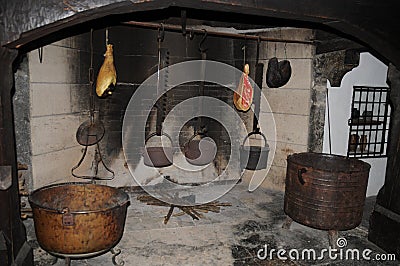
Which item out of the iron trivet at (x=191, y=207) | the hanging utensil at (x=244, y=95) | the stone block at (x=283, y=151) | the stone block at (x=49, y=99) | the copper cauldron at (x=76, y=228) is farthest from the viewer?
the stone block at (x=283, y=151)

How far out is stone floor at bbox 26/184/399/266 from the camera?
3008 mm

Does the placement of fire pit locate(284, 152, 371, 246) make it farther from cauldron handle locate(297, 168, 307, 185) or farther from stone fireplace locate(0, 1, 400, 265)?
stone fireplace locate(0, 1, 400, 265)

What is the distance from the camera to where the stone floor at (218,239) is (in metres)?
3.01

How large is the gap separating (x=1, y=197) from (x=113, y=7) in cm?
139

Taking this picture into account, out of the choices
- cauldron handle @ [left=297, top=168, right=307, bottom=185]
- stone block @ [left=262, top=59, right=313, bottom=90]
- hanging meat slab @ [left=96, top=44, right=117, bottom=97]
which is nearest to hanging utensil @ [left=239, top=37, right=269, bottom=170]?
stone block @ [left=262, top=59, right=313, bottom=90]

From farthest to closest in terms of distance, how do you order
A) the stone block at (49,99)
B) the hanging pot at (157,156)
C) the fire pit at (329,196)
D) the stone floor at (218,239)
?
the hanging pot at (157,156)
the stone block at (49,99)
the fire pit at (329,196)
the stone floor at (218,239)

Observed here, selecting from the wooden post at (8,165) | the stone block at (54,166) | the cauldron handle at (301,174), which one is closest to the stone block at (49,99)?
the stone block at (54,166)

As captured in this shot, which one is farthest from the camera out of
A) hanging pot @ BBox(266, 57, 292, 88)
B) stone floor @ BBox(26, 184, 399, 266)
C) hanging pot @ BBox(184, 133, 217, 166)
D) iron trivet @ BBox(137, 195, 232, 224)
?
hanging pot @ BBox(184, 133, 217, 166)

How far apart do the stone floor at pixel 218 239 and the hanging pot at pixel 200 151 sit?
0.77 metres

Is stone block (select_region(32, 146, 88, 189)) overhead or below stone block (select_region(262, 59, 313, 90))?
below

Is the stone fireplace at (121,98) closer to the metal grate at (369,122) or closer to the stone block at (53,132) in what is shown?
the stone block at (53,132)

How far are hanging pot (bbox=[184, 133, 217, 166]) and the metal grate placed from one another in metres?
1.98

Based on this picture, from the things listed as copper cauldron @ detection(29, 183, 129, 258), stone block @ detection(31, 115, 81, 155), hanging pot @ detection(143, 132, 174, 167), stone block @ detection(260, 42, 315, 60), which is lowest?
copper cauldron @ detection(29, 183, 129, 258)

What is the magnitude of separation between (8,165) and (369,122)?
4.69 metres
